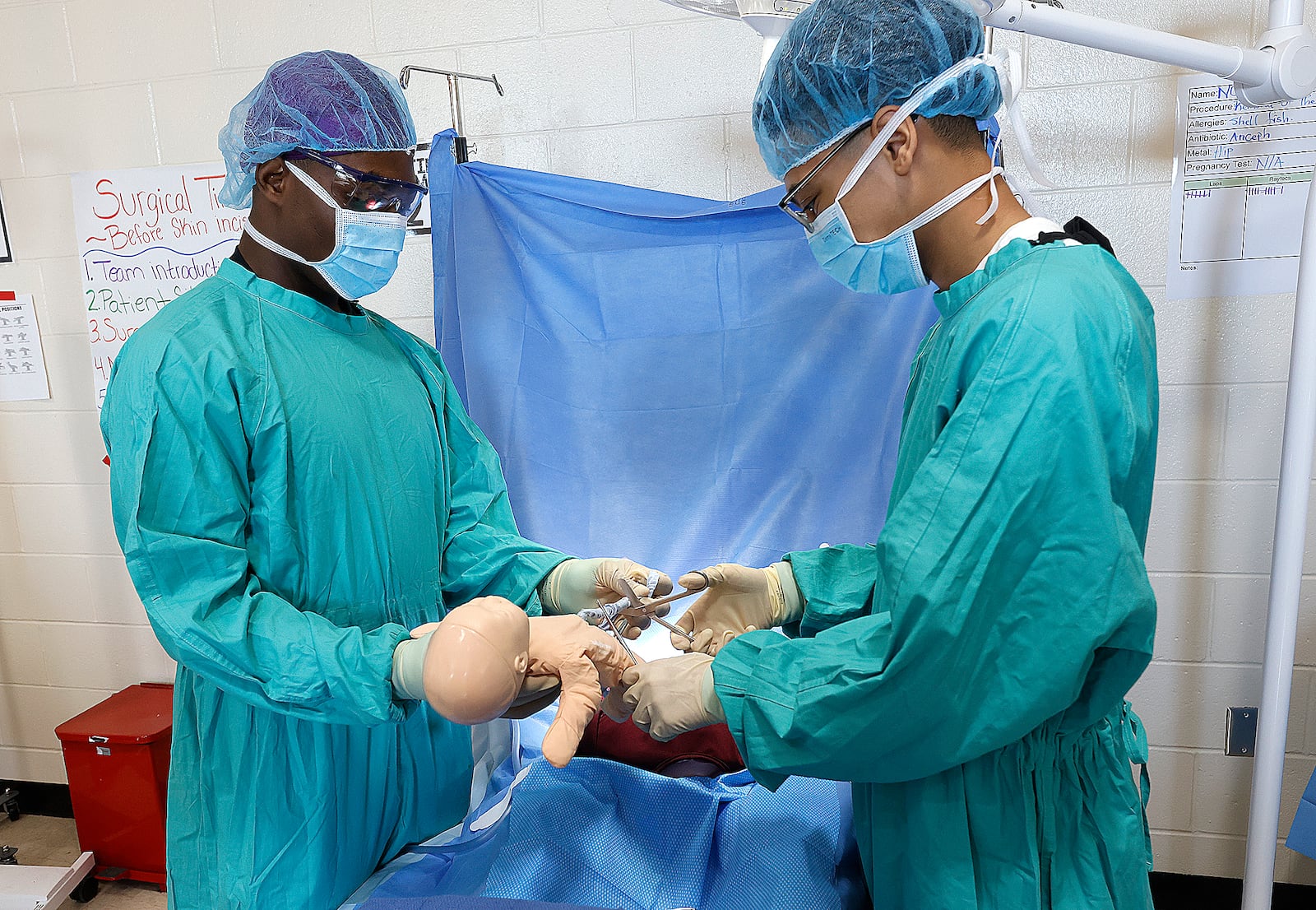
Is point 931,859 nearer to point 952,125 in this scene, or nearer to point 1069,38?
point 952,125

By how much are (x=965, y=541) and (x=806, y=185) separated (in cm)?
51

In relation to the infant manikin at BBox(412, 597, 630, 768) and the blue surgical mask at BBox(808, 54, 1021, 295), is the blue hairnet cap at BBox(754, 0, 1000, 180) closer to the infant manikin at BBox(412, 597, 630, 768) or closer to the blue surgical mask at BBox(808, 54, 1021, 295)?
the blue surgical mask at BBox(808, 54, 1021, 295)

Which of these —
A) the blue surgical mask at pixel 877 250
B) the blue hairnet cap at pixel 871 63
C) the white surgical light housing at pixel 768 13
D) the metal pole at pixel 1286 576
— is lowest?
the metal pole at pixel 1286 576

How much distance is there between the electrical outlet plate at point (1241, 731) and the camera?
196 cm

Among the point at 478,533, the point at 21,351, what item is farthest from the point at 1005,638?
the point at 21,351

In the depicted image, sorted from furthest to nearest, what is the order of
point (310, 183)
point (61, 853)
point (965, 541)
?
point (61, 853)
point (310, 183)
point (965, 541)

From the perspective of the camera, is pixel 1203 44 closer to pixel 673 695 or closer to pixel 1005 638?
pixel 1005 638

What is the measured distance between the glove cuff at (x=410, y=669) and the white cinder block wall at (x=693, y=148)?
4.17 ft

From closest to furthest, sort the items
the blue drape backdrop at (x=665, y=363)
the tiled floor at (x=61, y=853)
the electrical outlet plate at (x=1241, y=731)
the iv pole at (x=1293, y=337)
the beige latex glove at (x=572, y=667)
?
the beige latex glove at (x=572, y=667)
the iv pole at (x=1293, y=337)
the blue drape backdrop at (x=665, y=363)
the electrical outlet plate at (x=1241, y=731)
the tiled floor at (x=61, y=853)

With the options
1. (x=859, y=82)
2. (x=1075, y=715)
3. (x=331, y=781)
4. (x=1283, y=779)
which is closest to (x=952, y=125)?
(x=859, y=82)

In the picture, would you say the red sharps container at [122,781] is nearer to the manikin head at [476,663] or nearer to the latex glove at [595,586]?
the latex glove at [595,586]

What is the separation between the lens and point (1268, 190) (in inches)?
68.6

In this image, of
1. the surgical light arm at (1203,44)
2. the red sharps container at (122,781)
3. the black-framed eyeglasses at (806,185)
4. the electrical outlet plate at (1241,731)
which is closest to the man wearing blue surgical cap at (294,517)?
the black-framed eyeglasses at (806,185)

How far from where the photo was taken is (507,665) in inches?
37.8
